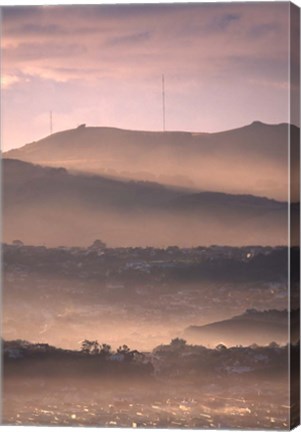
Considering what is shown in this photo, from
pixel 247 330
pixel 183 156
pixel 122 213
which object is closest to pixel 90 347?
pixel 122 213

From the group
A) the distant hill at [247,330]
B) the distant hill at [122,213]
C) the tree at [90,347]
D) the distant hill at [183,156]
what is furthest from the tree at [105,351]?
the distant hill at [183,156]

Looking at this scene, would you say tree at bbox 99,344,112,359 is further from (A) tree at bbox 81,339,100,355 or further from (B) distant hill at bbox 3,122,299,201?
(B) distant hill at bbox 3,122,299,201

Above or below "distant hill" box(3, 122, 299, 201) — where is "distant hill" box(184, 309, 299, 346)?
below

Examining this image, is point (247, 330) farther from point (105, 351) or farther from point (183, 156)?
point (183, 156)

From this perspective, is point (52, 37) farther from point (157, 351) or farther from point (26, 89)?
point (157, 351)

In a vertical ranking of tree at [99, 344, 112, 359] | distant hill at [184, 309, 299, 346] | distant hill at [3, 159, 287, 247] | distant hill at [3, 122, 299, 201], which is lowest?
tree at [99, 344, 112, 359]

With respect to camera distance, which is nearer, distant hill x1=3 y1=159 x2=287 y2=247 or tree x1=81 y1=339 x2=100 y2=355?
distant hill x1=3 y1=159 x2=287 y2=247

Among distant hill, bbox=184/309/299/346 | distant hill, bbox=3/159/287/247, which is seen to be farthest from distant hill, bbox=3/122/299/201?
distant hill, bbox=184/309/299/346

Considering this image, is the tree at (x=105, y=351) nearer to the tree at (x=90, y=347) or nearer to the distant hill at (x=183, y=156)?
the tree at (x=90, y=347)
